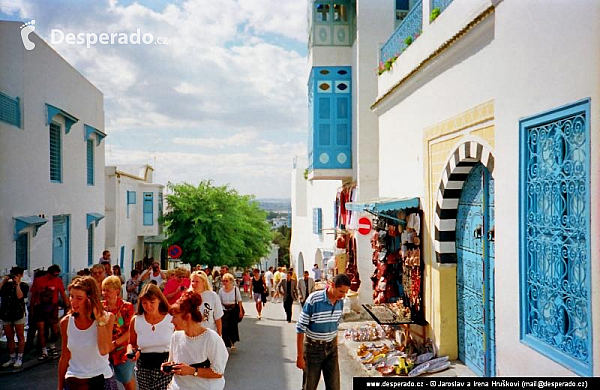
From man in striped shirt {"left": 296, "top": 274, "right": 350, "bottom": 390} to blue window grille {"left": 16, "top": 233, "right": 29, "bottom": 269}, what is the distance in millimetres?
5785

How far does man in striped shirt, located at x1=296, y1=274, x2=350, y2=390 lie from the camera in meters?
4.27

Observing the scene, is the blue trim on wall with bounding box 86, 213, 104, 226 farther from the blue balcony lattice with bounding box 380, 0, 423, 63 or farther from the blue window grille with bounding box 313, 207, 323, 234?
the blue balcony lattice with bounding box 380, 0, 423, 63

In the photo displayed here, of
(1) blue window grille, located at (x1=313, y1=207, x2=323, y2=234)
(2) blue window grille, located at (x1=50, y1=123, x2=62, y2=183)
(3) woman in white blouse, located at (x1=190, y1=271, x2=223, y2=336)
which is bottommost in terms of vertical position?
(3) woman in white blouse, located at (x1=190, y1=271, x2=223, y2=336)

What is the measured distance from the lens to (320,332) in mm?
4309

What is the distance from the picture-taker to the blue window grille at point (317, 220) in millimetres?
16484

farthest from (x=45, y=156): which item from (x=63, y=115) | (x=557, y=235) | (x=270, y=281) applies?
(x=557, y=235)

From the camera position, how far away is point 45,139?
9.26m

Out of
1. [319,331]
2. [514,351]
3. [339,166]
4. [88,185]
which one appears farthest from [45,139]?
[514,351]

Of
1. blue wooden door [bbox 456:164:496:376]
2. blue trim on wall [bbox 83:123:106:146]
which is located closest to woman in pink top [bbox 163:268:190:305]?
blue wooden door [bbox 456:164:496:376]

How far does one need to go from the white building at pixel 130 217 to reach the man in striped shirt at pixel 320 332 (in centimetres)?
1470

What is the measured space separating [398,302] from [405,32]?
3.45m

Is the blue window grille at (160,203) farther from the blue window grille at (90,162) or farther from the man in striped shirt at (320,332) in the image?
the man in striped shirt at (320,332)

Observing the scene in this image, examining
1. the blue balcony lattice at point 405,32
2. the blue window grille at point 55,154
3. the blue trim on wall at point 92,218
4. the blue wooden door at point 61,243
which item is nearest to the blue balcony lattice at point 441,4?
the blue balcony lattice at point 405,32

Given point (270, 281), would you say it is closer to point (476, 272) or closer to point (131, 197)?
point (131, 197)
